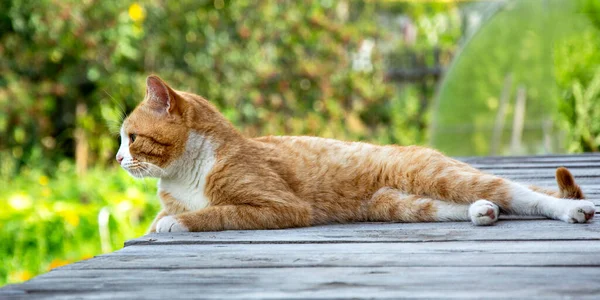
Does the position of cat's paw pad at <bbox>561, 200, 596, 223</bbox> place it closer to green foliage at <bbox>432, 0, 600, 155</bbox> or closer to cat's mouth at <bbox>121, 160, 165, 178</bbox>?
cat's mouth at <bbox>121, 160, 165, 178</bbox>

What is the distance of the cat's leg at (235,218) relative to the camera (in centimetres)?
230

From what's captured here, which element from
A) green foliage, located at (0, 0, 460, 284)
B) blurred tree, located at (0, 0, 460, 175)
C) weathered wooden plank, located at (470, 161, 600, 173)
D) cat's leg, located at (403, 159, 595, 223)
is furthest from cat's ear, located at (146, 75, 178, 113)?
blurred tree, located at (0, 0, 460, 175)

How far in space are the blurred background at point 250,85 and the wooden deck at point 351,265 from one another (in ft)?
7.89

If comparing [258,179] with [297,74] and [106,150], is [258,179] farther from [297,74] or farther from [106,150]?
[297,74]

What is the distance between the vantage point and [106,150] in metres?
6.67

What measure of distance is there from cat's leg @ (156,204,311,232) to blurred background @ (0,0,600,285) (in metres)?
2.01

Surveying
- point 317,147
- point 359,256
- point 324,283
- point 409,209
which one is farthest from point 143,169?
point 324,283

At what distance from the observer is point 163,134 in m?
2.57

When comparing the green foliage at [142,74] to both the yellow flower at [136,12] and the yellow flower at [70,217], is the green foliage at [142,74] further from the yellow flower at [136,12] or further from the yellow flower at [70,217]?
the yellow flower at [70,217]

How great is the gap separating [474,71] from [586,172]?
2624 millimetres

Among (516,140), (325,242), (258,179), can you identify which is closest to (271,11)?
(516,140)

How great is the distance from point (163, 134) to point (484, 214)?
1.10 meters

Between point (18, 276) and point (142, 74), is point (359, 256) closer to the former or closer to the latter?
point (18, 276)

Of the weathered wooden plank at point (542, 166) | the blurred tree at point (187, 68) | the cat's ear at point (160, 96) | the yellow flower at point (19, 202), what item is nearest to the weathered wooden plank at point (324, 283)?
the cat's ear at point (160, 96)
